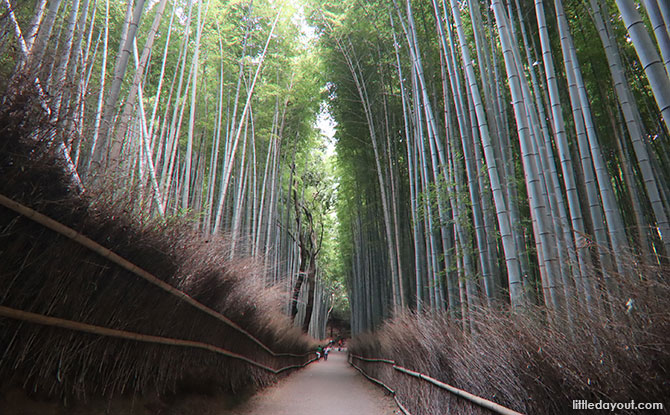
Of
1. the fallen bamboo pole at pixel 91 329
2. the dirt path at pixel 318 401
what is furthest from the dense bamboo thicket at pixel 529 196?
the fallen bamboo pole at pixel 91 329

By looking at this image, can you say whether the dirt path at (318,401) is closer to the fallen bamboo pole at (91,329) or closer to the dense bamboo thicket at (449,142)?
the dense bamboo thicket at (449,142)

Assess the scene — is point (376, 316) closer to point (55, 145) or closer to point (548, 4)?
point (548, 4)

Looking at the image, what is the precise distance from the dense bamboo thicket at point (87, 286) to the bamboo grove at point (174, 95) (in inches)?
4.2

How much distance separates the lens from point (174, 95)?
5273mm

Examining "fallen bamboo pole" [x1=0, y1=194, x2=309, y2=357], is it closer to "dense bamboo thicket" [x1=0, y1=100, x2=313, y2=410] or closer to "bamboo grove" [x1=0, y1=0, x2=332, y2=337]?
"dense bamboo thicket" [x1=0, y1=100, x2=313, y2=410]

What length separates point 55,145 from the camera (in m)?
1.26

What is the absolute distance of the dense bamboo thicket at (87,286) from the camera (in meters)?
1.15

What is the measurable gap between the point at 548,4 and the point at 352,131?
4.03 m

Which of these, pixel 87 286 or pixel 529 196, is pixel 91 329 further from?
pixel 529 196

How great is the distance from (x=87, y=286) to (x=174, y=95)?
15.0 ft

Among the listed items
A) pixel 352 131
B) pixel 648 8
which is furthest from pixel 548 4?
pixel 352 131

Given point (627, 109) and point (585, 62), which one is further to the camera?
point (585, 62)

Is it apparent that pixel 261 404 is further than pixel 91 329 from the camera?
Yes

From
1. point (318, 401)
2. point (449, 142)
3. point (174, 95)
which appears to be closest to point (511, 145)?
point (449, 142)
